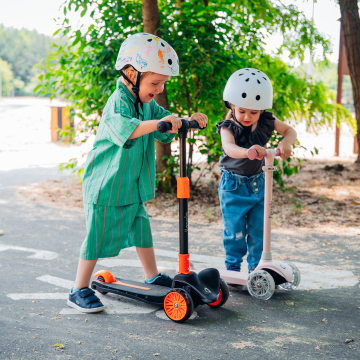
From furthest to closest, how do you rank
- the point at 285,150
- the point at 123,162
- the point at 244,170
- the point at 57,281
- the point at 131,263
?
the point at 131,263, the point at 57,281, the point at 244,170, the point at 285,150, the point at 123,162

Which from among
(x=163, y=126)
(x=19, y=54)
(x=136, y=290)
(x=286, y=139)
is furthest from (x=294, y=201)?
(x=19, y=54)

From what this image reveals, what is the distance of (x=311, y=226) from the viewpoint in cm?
483

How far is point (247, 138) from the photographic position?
10.0 feet

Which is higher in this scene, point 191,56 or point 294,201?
point 191,56

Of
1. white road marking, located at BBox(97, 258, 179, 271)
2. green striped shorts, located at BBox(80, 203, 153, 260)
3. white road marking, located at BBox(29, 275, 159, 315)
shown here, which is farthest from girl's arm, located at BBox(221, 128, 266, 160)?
white road marking, located at BBox(97, 258, 179, 271)

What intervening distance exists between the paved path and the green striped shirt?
2.39 ft

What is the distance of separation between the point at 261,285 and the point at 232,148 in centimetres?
90

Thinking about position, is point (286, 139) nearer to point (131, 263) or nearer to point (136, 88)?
point (136, 88)

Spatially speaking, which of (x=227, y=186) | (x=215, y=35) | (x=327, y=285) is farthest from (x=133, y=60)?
(x=215, y=35)

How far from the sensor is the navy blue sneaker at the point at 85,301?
2664 mm

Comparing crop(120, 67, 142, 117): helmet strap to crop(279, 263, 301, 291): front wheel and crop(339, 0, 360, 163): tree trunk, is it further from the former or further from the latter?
crop(339, 0, 360, 163): tree trunk

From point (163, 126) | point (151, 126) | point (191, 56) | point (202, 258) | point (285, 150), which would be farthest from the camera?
point (191, 56)

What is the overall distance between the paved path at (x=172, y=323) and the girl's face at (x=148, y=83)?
135 centimetres

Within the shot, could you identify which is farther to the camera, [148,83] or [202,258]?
[202,258]
